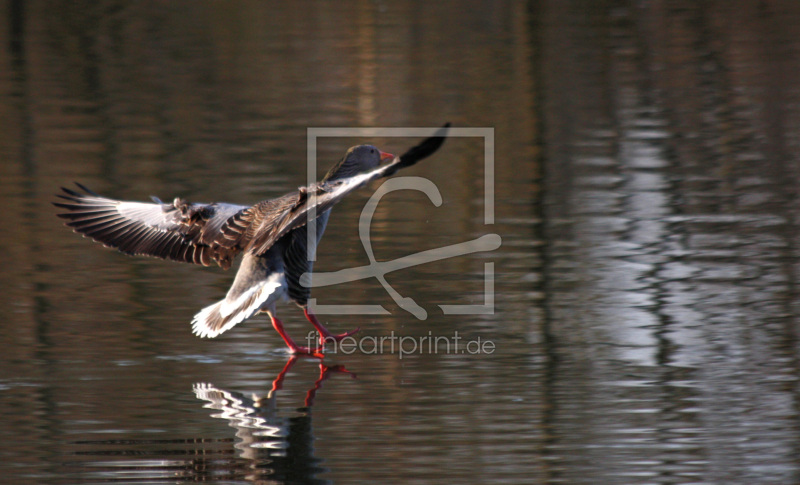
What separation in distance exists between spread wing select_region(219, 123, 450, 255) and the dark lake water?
693mm

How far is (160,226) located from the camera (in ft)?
26.7

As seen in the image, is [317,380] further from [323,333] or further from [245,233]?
[245,233]

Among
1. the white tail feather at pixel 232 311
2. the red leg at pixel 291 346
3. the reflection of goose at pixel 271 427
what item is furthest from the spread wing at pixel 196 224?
the reflection of goose at pixel 271 427

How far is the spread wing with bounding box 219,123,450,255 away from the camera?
624 centimetres

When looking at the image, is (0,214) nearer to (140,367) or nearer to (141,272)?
(141,272)

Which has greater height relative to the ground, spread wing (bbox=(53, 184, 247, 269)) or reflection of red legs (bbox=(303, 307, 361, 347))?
spread wing (bbox=(53, 184, 247, 269))

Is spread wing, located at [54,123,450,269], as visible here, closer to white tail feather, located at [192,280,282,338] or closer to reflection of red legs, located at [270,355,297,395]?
white tail feather, located at [192,280,282,338]

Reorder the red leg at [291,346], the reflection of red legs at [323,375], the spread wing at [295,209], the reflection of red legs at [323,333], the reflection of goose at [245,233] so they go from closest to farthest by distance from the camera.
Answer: the spread wing at [295,209] < the reflection of red legs at [323,375] < the reflection of goose at [245,233] < the red leg at [291,346] < the reflection of red legs at [323,333]

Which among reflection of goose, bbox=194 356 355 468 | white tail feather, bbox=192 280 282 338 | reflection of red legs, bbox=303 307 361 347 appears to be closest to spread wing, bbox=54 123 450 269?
white tail feather, bbox=192 280 282 338

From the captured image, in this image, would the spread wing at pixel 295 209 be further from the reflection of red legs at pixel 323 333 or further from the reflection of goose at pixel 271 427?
the reflection of goose at pixel 271 427

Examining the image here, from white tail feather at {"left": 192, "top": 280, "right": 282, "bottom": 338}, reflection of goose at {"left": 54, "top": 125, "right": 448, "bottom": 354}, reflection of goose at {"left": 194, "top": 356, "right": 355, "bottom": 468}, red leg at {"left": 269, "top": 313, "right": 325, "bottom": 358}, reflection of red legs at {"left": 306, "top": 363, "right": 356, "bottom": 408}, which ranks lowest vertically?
reflection of goose at {"left": 194, "top": 356, "right": 355, "bottom": 468}

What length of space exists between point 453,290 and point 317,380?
1.88 m

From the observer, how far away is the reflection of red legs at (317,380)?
6.65m

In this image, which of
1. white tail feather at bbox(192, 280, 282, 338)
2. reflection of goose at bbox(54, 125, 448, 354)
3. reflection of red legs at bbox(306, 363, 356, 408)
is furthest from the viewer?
white tail feather at bbox(192, 280, 282, 338)
